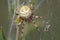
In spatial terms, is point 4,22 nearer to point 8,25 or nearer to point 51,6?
point 8,25

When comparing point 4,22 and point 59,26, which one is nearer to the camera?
point 59,26

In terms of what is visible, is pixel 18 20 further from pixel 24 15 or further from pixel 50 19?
pixel 50 19

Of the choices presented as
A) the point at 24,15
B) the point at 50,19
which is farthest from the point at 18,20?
the point at 50,19

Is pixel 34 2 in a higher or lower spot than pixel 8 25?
higher

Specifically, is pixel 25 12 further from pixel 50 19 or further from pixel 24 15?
pixel 50 19

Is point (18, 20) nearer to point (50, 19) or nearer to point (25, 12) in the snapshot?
point (25, 12)

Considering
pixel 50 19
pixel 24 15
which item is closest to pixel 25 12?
pixel 24 15

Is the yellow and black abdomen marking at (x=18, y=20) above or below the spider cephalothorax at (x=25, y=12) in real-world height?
below

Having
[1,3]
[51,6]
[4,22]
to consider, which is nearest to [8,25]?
[4,22]

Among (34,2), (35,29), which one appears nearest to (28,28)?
(35,29)

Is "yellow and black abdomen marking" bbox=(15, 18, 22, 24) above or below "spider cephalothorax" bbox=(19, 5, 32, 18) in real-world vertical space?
below
